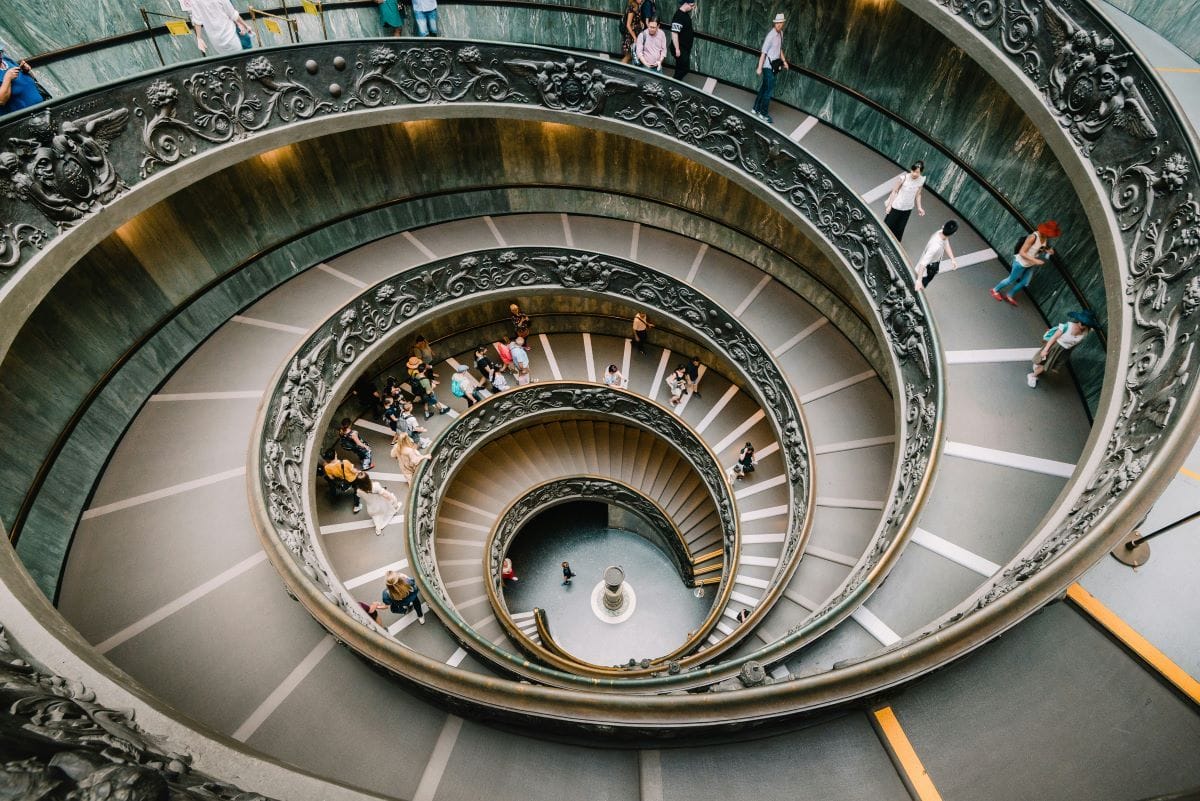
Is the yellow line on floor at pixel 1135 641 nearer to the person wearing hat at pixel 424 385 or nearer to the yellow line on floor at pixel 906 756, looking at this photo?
the yellow line on floor at pixel 906 756

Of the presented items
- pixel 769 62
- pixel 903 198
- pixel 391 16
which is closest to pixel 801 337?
pixel 903 198

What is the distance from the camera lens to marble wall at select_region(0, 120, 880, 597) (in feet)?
24.8

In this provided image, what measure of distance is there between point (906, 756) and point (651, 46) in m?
10.6

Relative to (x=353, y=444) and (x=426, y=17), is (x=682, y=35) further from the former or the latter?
(x=353, y=444)

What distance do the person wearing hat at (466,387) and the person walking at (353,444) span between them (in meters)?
2.22

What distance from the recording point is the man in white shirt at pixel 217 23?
832 centimetres

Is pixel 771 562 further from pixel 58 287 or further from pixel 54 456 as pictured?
pixel 58 287

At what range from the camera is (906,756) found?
3648mm

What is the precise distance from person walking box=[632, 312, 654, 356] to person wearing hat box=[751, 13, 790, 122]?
15.3 ft

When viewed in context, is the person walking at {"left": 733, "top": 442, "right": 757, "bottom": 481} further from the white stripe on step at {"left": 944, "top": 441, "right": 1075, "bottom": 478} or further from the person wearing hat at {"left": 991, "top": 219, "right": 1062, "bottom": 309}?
the person wearing hat at {"left": 991, "top": 219, "right": 1062, "bottom": 309}

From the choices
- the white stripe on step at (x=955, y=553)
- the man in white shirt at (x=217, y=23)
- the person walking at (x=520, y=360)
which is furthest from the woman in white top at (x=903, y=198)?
the man in white shirt at (x=217, y=23)

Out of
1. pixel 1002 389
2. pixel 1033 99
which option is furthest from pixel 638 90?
pixel 1002 389

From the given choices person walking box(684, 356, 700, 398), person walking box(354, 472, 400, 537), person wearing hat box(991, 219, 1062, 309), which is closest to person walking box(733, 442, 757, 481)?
person walking box(684, 356, 700, 398)

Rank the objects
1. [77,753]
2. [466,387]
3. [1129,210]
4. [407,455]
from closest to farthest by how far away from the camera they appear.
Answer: [77,753] → [1129,210] → [407,455] → [466,387]
